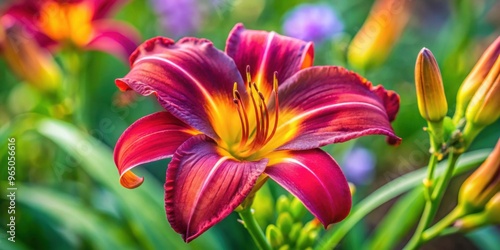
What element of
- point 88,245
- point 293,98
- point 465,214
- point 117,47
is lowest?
point 465,214

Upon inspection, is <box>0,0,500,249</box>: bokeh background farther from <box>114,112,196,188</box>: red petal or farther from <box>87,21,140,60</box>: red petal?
<box>114,112,196,188</box>: red petal

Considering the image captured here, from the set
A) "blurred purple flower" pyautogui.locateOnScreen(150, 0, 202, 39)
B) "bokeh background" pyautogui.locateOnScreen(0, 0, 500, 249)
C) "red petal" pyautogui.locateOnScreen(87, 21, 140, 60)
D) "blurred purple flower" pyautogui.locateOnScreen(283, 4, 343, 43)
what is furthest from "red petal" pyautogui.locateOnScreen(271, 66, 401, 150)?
"blurred purple flower" pyautogui.locateOnScreen(150, 0, 202, 39)

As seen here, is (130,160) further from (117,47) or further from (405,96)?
(405,96)

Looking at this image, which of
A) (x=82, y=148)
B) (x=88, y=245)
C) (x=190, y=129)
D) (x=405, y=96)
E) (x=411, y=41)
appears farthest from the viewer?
(x=411, y=41)

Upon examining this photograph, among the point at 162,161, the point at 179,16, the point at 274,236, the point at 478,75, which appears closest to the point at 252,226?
the point at 274,236

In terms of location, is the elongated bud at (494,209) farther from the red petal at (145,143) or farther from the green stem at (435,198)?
the red petal at (145,143)

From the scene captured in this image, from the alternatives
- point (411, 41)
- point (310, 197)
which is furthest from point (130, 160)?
point (411, 41)
